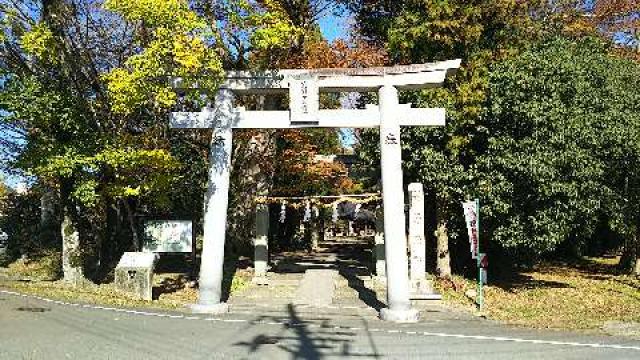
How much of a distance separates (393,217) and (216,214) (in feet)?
13.1

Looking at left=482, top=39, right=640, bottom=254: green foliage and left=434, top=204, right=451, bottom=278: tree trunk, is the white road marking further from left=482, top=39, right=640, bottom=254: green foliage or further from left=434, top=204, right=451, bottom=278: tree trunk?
left=434, top=204, right=451, bottom=278: tree trunk

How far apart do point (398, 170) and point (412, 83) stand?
2046 mm

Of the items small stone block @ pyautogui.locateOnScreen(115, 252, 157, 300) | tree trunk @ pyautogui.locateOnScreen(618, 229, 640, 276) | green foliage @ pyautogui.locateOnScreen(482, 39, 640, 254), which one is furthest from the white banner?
tree trunk @ pyautogui.locateOnScreen(618, 229, 640, 276)

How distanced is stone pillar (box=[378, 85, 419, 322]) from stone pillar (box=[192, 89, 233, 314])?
11.8 ft

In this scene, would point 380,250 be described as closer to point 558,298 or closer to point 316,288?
point 316,288

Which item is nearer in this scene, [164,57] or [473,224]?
[164,57]

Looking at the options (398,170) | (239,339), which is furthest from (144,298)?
(398,170)

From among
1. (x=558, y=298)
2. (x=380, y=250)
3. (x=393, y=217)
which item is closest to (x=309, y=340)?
(x=393, y=217)

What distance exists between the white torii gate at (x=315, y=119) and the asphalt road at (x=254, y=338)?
1.44 m

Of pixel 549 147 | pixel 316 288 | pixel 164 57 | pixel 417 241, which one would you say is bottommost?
pixel 316 288

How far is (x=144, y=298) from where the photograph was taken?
13.8 meters

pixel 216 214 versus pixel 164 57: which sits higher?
pixel 164 57

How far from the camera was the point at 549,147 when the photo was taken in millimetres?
15414

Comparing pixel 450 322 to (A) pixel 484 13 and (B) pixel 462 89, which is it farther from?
(A) pixel 484 13
